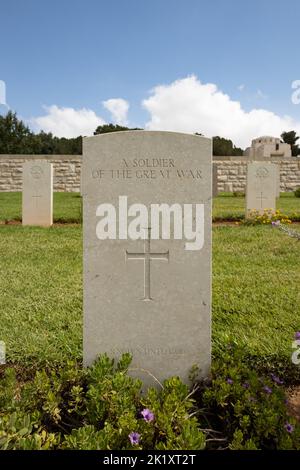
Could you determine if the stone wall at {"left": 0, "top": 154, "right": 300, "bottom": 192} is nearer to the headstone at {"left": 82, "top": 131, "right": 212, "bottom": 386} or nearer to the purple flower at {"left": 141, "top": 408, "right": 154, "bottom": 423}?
the headstone at {"left": 82, "top": 131, "right": 212, "bottom": 386}

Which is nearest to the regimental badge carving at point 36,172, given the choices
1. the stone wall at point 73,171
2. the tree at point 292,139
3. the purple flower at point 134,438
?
the purple flower at point 134,438

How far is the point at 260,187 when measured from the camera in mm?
8617

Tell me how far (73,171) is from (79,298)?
13.2 metres

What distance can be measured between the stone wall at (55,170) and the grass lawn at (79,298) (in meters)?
10.3

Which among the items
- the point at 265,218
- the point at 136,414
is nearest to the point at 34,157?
the point at 265,218

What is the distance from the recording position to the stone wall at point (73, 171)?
15297 millimetres

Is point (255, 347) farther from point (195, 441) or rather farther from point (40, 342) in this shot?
point (40, 342)

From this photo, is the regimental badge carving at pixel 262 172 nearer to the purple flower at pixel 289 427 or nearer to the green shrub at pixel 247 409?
the green shrub at pixel 247 409

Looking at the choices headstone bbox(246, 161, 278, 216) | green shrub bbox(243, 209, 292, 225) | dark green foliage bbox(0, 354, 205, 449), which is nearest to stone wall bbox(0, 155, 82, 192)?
headstone bbox(246, 161, 278, 216)

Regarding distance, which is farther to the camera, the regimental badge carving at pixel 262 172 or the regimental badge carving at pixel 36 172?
the regimental badge carving at pixel 262 172

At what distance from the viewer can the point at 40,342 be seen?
2428 mm

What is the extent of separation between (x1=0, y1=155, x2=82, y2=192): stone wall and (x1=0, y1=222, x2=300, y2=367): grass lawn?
10346mm
